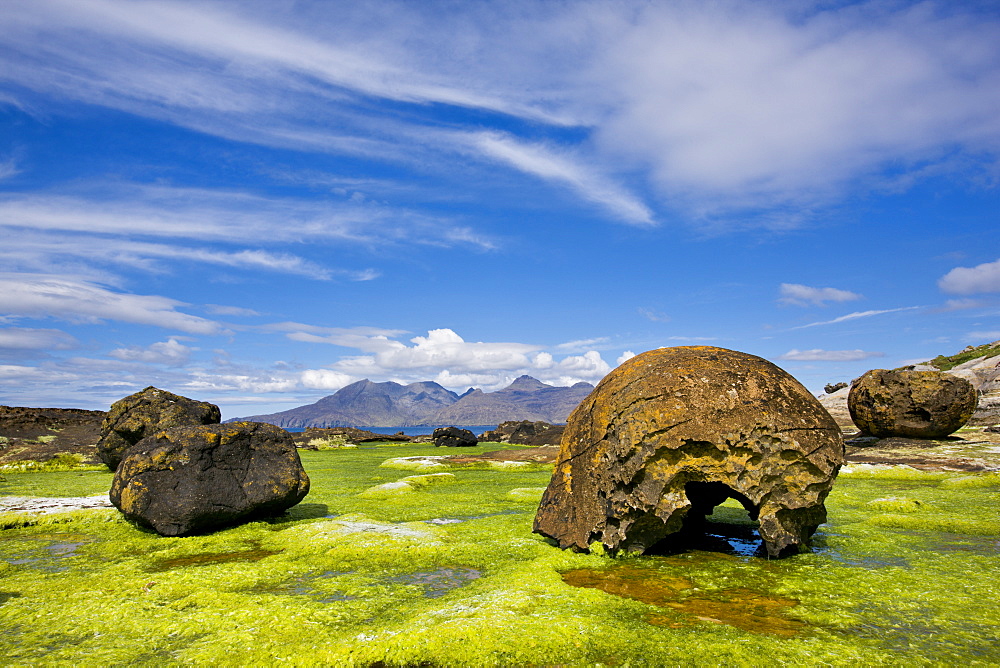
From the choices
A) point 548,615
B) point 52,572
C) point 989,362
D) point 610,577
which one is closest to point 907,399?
point 989,362

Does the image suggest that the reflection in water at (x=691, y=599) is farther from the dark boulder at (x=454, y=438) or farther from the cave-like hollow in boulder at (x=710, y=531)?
the dark boulder at (x=454, y=438)

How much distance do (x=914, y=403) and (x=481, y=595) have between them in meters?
30.2

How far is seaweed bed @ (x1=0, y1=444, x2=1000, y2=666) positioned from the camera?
6.36 meters

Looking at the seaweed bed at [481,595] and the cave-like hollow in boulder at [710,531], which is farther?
the cave-like hollow in boulder at [710,531]

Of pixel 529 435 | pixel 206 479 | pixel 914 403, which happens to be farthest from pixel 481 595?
pixel 529 435

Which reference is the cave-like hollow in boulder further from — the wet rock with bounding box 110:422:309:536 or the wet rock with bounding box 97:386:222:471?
the wet rock with bounding box 97:386:222:471

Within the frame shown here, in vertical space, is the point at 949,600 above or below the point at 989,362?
below

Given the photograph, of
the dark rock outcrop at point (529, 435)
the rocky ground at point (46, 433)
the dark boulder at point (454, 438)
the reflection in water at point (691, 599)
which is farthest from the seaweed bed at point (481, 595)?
the dark rock outcrop at point (529, 435)

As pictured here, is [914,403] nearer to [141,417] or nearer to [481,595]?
[481,595]

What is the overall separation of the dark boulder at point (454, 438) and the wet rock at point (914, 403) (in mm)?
29424

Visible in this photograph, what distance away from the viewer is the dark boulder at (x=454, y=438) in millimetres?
48719

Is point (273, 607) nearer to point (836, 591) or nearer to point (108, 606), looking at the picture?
point (108, 606)

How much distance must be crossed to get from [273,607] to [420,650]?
8.59 feet

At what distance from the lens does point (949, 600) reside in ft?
25.3
